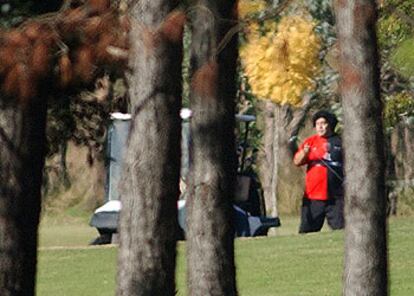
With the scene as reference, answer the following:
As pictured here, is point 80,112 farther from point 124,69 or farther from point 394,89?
point 394,89

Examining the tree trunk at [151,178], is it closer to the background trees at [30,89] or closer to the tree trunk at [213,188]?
the background trees at [30,89]

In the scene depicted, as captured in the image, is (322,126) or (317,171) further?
(317,171)

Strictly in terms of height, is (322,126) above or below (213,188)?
above

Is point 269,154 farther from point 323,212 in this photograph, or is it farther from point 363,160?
point 363,160

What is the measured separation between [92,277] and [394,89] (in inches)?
249

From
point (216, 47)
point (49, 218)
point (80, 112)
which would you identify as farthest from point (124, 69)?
point (49, 218)

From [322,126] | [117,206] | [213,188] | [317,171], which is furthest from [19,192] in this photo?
[117,206]

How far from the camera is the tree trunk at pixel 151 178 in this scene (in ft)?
38.6

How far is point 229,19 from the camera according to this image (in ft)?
39.6

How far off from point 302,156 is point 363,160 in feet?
36.7

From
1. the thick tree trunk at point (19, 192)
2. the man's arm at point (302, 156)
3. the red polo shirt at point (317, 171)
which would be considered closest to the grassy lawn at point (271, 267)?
the man's arm at point (302, 156)

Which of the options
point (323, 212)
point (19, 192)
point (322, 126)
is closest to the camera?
point (19, 192)

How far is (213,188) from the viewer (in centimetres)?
1305

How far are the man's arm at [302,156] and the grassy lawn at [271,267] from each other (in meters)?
0.91
